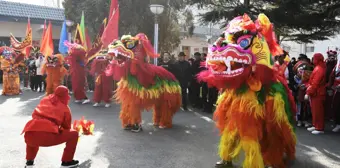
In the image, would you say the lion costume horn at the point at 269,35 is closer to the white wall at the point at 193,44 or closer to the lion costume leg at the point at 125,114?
the lion costume leg at the point at 125,114

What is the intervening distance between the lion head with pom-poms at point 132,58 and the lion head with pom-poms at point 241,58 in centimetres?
224

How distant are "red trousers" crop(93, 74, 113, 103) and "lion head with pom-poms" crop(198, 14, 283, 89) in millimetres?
6055

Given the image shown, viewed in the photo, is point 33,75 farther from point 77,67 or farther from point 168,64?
point 168,64

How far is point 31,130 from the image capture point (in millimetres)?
3605

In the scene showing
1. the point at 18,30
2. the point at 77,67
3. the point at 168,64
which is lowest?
the point at 77,67

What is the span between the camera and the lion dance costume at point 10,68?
37.7 ft

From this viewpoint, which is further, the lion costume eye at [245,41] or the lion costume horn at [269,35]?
the lion costume horn at [269,35]

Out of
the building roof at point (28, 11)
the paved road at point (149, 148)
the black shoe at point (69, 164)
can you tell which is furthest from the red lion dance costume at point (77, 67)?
the building roof at point (28, 11)

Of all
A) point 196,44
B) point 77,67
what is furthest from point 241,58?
point 196,44

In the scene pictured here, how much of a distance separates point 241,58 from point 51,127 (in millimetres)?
2269

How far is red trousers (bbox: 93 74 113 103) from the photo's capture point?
9.52 meters

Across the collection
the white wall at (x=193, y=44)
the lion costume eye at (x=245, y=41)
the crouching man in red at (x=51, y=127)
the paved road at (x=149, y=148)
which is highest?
the white wall at (x=193, y=44)

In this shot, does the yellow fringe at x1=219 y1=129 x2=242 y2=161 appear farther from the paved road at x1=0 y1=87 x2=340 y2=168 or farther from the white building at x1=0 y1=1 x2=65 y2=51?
the white building at x1=0 y1=1 x2=65 y2=51

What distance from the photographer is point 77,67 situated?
9.91 metres
